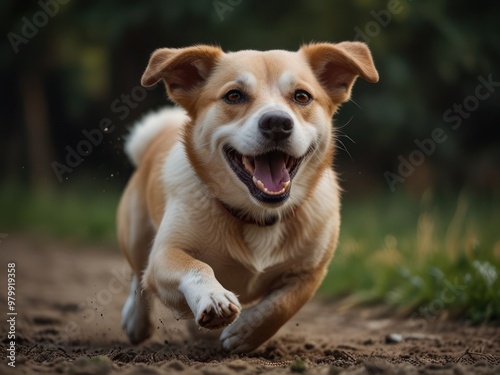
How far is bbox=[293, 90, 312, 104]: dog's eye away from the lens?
391cm

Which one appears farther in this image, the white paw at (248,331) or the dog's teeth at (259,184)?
the white paw at (248,331)

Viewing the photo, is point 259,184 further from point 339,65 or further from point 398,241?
point 398,241

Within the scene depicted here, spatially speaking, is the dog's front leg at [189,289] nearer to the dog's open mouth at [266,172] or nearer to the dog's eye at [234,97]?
the dog's open mouth at [266,172]

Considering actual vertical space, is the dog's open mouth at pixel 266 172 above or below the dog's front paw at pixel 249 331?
above

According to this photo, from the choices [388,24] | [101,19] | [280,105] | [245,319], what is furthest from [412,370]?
[101,19]

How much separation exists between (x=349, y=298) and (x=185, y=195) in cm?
276

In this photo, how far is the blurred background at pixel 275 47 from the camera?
929 centimetres

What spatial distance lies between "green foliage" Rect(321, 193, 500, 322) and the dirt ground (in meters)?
0.18

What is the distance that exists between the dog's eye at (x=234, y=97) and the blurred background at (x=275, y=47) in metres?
3.85

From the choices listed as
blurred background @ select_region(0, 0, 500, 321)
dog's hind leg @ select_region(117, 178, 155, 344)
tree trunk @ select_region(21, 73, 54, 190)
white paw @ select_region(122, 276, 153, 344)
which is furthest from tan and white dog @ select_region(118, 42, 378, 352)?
tree trunk @ select_region(21, 73, 54, 190)

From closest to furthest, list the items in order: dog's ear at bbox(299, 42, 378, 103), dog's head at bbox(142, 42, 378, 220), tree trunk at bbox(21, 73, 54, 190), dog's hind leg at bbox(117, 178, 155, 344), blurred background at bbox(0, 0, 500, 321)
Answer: dog's head at bbox(142, 42, 378, 220) < dog's ear at bbox(299, 42, 378, 103) < dog's hind leg at bbox(117, 178, 155, 344) < blurred background at bbox(0, 0, 500, 321) < tree trunk at bbox(21, 73, 54, 190)

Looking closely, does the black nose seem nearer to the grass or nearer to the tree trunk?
the grass

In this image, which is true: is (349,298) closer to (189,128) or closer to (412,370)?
(189,128)

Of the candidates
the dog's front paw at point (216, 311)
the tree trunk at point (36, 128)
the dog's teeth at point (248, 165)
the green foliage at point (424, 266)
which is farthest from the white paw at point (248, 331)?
the tree trunk at point (36, 128)
